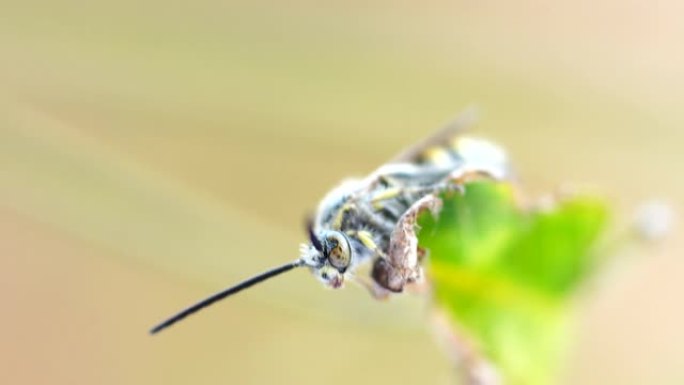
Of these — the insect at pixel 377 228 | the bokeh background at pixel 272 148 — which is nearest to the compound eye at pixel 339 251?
the insect at pixel 377 228

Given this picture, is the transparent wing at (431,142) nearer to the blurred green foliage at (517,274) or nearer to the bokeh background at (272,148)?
the blurred green foliage at (517,274)

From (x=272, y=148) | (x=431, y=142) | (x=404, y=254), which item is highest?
(x=272, y=148)

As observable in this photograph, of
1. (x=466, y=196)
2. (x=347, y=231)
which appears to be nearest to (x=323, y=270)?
(x=347, y=231)

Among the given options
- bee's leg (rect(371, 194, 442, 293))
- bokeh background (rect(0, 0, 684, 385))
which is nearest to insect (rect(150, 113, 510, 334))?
bee's leg (rect(371, 194, 442, 293))

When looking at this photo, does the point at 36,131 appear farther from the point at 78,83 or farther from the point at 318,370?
the point at 318,370

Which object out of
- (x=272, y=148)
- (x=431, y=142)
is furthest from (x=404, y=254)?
(x=272, y=148)

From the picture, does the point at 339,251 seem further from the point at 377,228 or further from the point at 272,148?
the point at 272,148

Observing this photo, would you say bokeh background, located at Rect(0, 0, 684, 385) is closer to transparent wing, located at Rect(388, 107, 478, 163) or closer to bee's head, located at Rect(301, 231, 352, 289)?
transparent wing, located at Rect(388, 107, 478, 163)

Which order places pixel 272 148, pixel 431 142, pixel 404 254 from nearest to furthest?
pixel 404 254, pixel 431 142, pixel 272 148

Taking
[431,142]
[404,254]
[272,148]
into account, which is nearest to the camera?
[404,254]
